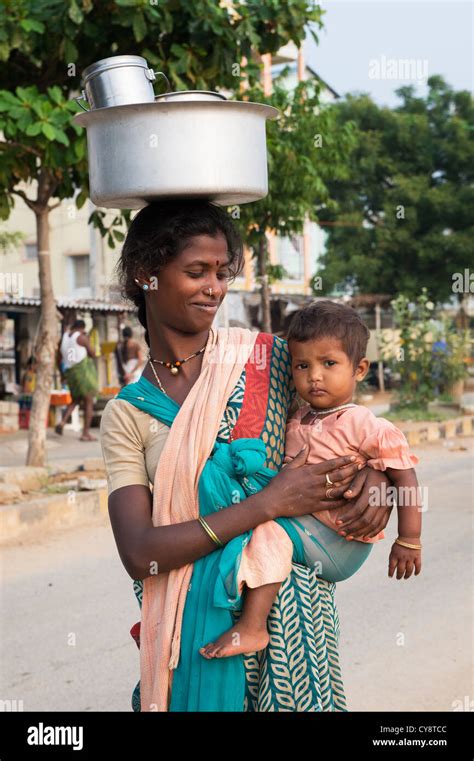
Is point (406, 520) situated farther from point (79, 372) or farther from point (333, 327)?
point (79, 372)

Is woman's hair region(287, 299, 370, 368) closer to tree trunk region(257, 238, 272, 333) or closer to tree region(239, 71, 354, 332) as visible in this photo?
tree region(239, 71, 354, 332)

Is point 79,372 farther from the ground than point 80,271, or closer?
closer

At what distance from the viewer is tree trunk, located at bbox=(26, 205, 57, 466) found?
7539 millimetres

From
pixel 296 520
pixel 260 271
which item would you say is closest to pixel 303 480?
pixel 296 520

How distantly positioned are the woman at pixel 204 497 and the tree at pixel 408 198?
69.0 ft

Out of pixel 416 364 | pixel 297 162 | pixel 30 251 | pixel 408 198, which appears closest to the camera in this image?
pixel 297 162

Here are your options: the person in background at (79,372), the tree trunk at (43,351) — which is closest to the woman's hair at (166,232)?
the tree trunk at (43,351)

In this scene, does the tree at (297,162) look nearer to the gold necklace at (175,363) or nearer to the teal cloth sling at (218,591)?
the gold necklace at (175,363)

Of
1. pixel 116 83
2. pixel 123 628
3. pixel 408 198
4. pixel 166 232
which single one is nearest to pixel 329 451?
pixel 166 232

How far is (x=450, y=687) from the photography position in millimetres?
3797

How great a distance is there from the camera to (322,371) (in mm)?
1872

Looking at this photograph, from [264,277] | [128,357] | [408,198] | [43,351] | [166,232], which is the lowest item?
[128,357]

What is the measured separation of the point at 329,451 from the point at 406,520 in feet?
0.71

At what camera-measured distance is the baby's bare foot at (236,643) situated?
1.72 m
